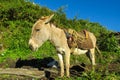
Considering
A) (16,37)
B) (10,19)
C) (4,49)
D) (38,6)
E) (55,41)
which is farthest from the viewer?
(38,6)

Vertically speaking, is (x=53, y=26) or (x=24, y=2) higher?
(x=24, y=2)

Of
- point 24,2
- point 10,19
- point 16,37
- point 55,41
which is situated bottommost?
point 55,41

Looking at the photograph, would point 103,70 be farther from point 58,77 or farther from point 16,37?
point 16,37

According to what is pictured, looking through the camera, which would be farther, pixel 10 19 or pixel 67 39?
pixel 10 19

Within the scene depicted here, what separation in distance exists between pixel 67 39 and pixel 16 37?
9.26m

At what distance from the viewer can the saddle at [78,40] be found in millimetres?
13109

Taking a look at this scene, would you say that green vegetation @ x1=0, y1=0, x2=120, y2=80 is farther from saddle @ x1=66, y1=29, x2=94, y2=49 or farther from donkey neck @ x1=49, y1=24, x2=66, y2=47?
donkey neck @ x1=49, y1=24, x2=66, y2=47

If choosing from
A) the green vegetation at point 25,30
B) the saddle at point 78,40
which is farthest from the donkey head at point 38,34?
the green vegetation at point 25,30

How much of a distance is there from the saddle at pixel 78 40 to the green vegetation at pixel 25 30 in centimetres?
285

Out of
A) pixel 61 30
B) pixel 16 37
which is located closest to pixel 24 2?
pixel 16 37

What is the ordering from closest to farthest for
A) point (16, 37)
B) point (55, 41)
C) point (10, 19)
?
point (55, 41) < point (16, 37) < point (10, 19)

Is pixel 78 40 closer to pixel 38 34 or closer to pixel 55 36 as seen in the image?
pixel 55 36

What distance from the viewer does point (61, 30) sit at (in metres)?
13.1

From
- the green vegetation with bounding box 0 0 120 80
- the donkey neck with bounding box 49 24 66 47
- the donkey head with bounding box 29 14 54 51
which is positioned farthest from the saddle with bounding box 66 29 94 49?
the green vegetation with bounding box 0 0 120 80
